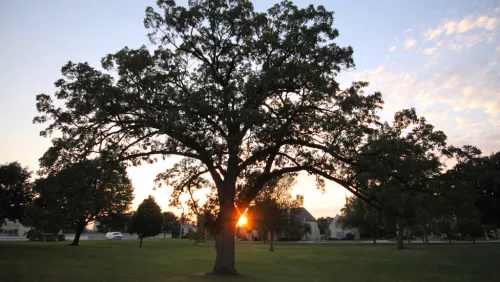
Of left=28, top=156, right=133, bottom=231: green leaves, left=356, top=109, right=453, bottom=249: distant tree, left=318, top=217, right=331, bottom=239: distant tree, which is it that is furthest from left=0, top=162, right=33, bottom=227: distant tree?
left=318, top=217, right=331, bottom=239: distant tree

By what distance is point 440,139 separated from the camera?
16469 millimetres

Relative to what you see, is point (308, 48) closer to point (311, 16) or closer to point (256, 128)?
point (311, 16)

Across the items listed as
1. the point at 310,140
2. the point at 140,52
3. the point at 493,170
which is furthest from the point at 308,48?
the point at 493,170

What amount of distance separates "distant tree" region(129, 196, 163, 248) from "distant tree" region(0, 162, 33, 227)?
67.5 ft

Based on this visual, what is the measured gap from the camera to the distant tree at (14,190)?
36.9 metres

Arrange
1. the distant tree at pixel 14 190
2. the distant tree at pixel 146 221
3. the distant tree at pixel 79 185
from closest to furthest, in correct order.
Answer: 1. the distant tree at pixel 79 185
2. the distant tree at pixel 14 190
3. the distant tree at pixel 146 221

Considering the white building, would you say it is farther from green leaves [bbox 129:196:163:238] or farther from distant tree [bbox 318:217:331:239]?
green leaves [bbox 129:196:163:238]

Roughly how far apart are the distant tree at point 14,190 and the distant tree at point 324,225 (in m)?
83.7

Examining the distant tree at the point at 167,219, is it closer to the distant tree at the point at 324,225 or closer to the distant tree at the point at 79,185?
the distant tree at the point at 324,225

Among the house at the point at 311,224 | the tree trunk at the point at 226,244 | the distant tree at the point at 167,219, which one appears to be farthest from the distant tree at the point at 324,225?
the tree trunk at the point at 226,244

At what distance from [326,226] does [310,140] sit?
95.3m

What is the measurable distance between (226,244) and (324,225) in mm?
97346

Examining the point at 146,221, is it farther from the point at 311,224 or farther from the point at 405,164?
the point at 311,224

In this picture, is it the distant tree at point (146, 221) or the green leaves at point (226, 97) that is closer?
the green leaves at point (226, 97)
